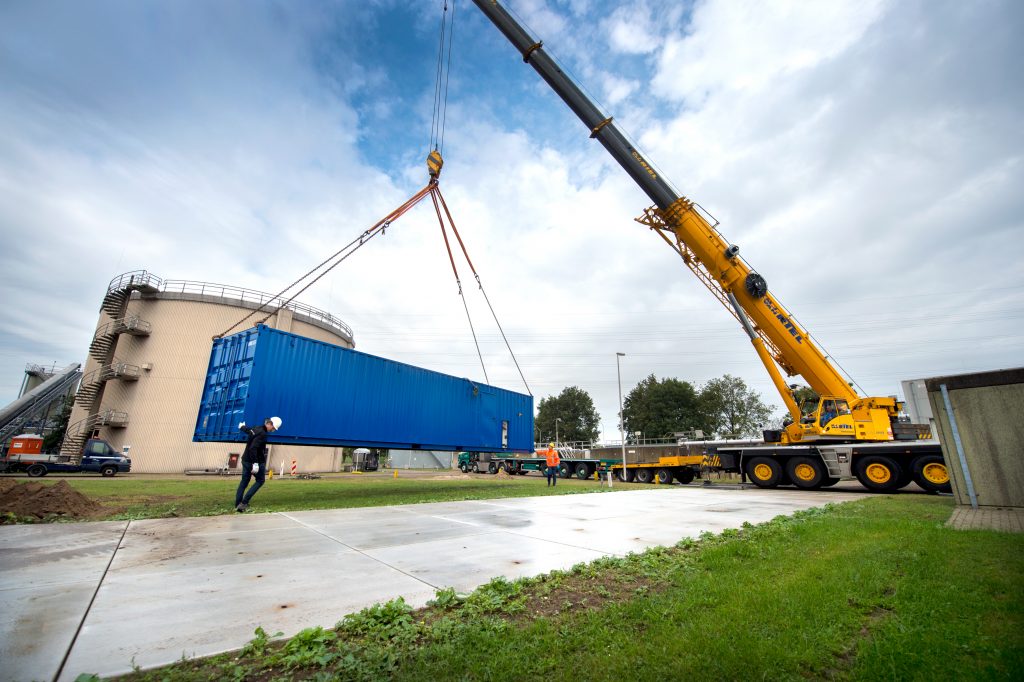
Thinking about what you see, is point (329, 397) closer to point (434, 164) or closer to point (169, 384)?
point (434, 164)

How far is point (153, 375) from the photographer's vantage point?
2834 centimetres

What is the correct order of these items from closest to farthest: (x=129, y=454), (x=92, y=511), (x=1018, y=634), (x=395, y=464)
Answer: (x=1018, y=634) < (x=92, y=511) < (x=129, y=454) < (x=395, y=464)

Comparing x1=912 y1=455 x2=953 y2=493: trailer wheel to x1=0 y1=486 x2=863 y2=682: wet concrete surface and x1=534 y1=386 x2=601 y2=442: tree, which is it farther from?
x1=534 y1=386 x2=601 y2=442: tree

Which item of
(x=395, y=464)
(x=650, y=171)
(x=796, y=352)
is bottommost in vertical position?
(x=395, y=464)

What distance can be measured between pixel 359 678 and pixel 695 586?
104 inches

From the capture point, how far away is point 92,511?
7.42 meters

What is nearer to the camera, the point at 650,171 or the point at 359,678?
the point at 359,678

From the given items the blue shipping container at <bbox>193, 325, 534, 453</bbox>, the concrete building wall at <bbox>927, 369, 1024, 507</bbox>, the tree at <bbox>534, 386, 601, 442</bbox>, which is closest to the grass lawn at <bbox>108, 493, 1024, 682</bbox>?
the concrete building wall at <bbox>927, 369, 1024, 507</bbox>

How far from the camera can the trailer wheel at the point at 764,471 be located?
16.2m

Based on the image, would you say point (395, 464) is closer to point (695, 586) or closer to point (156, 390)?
point (156, 390)

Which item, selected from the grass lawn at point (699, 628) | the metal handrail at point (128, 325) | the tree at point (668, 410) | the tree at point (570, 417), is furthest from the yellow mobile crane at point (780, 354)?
the tree at point (570, 417)

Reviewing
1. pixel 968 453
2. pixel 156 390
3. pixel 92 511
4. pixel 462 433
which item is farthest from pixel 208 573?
pixel 156 390

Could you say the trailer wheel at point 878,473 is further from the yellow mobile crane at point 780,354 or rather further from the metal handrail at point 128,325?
the metal handrail at point 128,325

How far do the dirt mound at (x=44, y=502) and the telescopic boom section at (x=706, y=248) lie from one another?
17.0 meters
